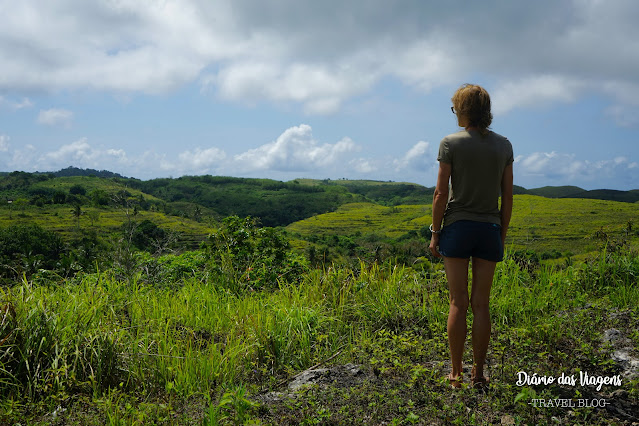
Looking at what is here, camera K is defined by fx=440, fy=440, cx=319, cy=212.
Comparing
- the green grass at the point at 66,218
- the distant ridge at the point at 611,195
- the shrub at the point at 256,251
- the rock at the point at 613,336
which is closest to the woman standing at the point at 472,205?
the rock at the point at 613,336

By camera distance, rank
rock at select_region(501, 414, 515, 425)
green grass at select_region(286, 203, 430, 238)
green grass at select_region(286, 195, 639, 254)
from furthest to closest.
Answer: green grass at select_region(286, 203, 430, 238)
green grass at select_region(286, 195, 639, 254)
rock at select_region(501, 414, 515, 425)

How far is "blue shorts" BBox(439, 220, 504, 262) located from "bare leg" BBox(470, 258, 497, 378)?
3.1 inches

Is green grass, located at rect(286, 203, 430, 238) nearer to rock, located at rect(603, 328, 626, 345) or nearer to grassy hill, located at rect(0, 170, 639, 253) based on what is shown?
grassy hill, located at rect(0, 170, 639, 253)

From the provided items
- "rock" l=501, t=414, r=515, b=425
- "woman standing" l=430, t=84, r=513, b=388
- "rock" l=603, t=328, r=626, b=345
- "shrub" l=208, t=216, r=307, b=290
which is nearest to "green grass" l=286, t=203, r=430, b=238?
"shrub" l=208, t=216, r=307, b=290

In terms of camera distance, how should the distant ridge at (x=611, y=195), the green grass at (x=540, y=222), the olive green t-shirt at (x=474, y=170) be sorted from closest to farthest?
1. the olive green t-shirt at (x=474, y=170)
2. the green grass at (x=540, y=222)
3. the distant ridge at (x=611, y=195)

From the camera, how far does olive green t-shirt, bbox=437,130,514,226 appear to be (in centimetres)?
278

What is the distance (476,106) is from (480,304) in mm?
1283

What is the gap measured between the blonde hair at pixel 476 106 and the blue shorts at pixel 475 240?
0.61 meters

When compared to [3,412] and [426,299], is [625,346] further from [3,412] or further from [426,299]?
[3,412]

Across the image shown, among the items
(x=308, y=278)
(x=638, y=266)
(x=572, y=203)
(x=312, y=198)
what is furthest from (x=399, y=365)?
(x=312, y=198)

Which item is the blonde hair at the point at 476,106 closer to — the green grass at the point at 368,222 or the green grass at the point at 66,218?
the green grass at the point at 66,218

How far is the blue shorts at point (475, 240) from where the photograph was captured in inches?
109

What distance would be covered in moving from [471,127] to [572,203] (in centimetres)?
8736

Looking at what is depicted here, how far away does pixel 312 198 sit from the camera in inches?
6275
